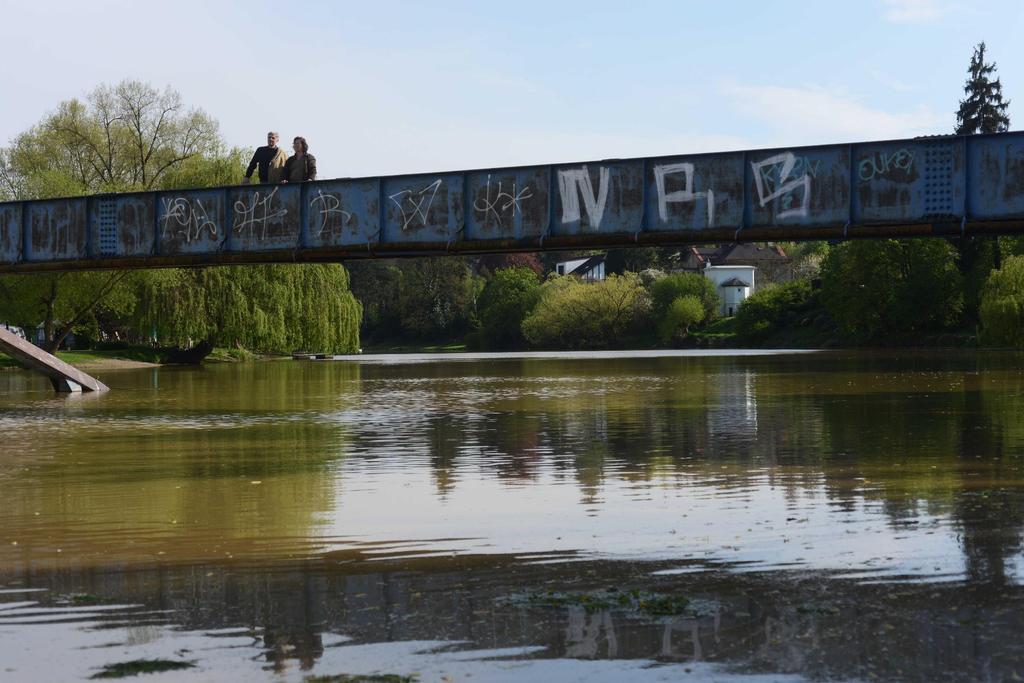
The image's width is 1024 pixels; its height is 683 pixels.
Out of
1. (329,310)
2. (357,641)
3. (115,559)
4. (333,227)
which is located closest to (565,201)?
(333,227)

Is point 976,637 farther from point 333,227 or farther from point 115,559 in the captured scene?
point 333,227

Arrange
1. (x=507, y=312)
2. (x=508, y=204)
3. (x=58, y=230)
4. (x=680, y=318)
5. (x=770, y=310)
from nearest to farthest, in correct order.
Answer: (x=508, y=204), (x=58, y=230), (x=770, y=310), (x=680, y=318), (x=507, y=312)

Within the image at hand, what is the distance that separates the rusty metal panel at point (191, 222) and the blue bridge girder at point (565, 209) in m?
0.04

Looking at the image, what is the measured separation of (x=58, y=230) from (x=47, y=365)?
22.9 ft

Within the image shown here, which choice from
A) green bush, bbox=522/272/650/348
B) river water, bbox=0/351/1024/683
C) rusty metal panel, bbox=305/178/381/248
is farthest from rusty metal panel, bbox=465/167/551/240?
green bush, bbox=522/272/650/348

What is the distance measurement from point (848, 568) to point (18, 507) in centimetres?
870

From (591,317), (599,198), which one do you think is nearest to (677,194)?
Answer: (599,198)

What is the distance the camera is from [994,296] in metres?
70.8

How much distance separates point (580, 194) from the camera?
2781 cm

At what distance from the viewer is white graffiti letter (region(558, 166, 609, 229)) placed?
90.6 feet

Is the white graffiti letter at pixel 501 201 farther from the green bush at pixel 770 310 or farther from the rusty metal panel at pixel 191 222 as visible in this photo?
the green bush at pixel 770 310

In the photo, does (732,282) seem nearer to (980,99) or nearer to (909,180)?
(980,99)

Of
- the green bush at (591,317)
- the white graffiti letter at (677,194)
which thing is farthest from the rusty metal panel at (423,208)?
the green bush at (591,317)

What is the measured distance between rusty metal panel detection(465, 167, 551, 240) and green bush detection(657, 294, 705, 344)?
10307 centimetres
